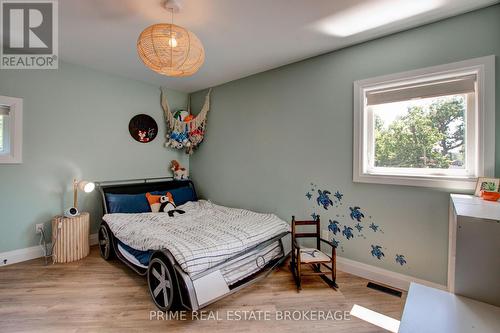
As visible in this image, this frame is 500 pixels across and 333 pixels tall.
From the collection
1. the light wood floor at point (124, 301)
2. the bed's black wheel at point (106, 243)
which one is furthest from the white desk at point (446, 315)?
the bed's black wheel at point (106, 243)

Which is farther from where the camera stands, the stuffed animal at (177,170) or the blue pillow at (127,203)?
the stuffed animal at (177,170)

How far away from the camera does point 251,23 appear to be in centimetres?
197

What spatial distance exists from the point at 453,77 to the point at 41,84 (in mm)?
4192

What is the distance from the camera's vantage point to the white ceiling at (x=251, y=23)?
1.74 m

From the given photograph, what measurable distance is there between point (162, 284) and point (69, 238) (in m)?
1.58

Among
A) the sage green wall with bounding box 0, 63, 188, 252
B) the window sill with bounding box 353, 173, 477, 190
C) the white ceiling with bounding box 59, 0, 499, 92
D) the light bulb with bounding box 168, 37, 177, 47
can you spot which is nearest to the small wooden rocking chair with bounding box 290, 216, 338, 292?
the window sill with bounding box 353, 173, 477, 190

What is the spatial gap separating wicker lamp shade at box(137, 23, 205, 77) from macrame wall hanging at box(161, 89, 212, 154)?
1.89 metres

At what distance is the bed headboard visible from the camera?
304 centimetres

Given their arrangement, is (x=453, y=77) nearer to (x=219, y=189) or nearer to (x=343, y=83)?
(x=343, y=83)

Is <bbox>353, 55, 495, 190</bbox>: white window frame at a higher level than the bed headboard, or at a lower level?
higher

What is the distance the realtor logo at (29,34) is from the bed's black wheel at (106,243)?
2.03 meters

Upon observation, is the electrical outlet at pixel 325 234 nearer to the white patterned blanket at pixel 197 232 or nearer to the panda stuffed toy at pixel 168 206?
the white patterned blanket at pixel 197 232

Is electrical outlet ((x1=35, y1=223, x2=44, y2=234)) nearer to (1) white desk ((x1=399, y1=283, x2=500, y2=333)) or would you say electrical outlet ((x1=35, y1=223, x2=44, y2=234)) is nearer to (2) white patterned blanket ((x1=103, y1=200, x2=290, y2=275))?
(2) white patterned blanket ((x1=103, y1=200, x2=290, y2=275))

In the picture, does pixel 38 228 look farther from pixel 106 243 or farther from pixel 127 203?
pixel 127 203
